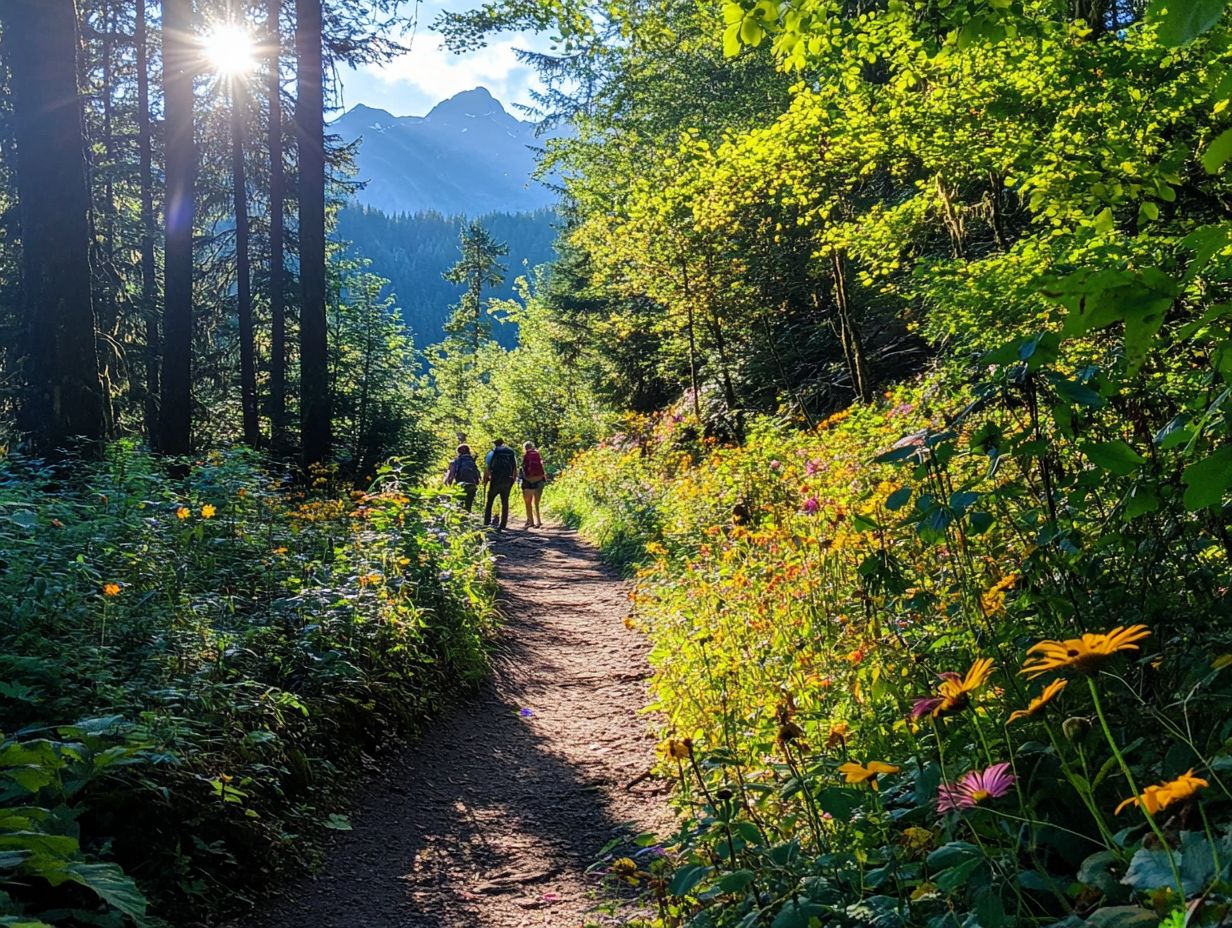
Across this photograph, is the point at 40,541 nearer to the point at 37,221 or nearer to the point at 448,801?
the point at 448,801

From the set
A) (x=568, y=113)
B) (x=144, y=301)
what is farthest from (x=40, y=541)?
(x=568, y=113)

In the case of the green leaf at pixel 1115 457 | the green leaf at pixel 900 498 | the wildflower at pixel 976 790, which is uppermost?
the green leaf at pixel 1115 457

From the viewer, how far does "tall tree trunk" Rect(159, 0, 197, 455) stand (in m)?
9.72

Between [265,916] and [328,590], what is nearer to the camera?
[265,916]

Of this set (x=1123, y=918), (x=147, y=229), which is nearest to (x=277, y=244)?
(x=147, y=229)

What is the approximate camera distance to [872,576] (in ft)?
8.63

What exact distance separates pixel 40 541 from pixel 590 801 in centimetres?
337

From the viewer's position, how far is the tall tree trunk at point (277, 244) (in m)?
14.2

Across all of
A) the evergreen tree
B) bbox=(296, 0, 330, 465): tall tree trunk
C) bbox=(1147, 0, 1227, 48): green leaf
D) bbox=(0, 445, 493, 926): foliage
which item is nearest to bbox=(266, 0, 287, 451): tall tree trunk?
bbox=(296, 0, 330, 465): tall tree trunk

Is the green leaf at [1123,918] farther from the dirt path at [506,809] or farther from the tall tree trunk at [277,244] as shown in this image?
the tall tree trunk at [277,244]

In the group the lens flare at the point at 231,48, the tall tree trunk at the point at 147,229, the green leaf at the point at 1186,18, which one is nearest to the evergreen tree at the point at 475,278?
the tall tree trunk at the point at 147,229

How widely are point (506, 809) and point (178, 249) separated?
909 centimetres

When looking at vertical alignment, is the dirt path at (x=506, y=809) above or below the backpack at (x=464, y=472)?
below

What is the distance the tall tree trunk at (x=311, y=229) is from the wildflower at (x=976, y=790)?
9.76 m
